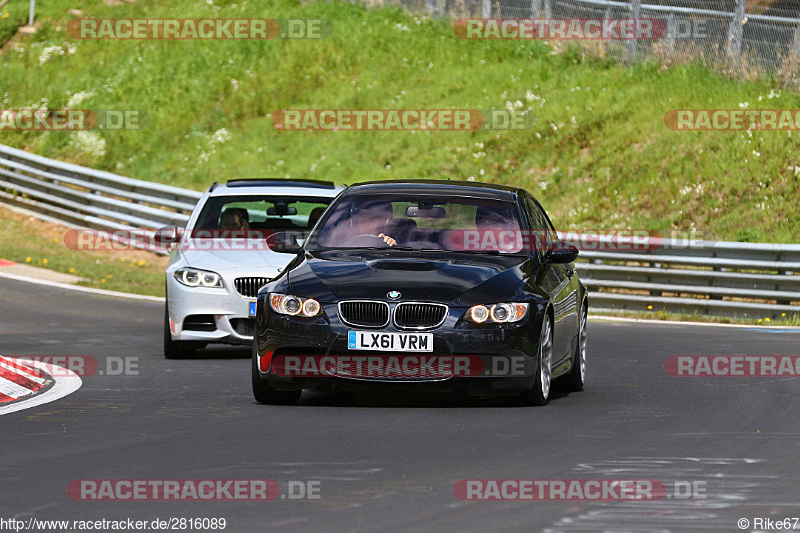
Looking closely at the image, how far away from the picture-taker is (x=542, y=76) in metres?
32.1

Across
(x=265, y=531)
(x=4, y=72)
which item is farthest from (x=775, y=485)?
(x=4, y=72)

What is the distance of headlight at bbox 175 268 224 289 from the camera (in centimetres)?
1430

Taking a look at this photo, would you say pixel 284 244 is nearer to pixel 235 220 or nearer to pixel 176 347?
pixel 176 347

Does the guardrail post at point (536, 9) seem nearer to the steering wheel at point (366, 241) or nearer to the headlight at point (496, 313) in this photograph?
the steering wheel at point (366, 241)

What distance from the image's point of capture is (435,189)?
38.4ft

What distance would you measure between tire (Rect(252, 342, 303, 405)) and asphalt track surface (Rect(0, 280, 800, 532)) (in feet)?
0.29

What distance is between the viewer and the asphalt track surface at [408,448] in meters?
6.70

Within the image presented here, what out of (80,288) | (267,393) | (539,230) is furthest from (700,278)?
(267,393)

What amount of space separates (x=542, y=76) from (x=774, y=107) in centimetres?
588

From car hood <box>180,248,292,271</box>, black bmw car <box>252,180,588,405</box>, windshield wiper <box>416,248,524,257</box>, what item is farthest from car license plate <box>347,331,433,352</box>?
car hood <box>180,248,292,271</box>

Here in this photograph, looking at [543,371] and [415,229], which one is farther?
[415,229]

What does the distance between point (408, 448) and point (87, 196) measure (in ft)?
65.1

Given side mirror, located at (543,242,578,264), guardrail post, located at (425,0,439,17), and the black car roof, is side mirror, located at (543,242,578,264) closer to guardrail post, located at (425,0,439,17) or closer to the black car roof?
the black car roof

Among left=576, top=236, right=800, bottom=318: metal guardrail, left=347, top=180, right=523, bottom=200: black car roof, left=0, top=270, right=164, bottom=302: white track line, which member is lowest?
left=0, top=270, right=164, bottom=302: white track line
